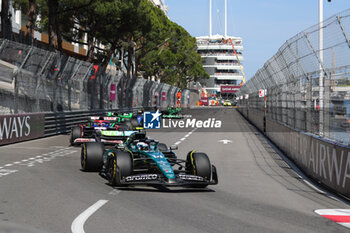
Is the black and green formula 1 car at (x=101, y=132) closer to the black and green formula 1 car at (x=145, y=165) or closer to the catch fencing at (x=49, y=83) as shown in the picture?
the catch fencing at (x=49, y=83)

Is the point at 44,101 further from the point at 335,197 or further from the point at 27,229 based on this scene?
the point at 27,229

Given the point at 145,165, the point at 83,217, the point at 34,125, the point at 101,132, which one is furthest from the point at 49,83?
the point at 83,217

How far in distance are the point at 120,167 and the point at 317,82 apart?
196 inches

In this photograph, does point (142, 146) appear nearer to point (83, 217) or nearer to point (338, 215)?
point (83, 217)

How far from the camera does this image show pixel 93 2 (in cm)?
3369

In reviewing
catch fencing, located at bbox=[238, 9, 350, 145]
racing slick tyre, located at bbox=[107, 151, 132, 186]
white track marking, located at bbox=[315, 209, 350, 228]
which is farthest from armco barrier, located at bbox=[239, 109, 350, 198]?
racing slick tyre, located at bbox=[107, 151, 132, 186]

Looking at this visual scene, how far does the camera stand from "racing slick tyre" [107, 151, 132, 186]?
9086 mm

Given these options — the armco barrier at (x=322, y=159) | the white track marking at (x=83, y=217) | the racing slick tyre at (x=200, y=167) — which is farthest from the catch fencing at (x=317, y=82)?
the white track marking at (x=83, y=217)

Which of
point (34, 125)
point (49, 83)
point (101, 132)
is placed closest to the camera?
point (101, 132)

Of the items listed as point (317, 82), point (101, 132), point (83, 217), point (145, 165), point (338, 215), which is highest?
point (317, 82)

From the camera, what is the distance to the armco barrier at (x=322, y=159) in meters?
8.95

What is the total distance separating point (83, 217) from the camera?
674 cm

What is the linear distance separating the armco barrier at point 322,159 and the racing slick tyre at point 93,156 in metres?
4.12

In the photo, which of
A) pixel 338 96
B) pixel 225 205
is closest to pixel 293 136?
pixel 338 96
